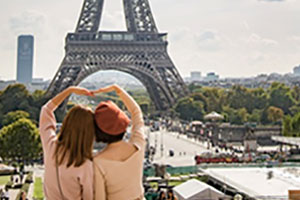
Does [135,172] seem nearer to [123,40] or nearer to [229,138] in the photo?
[229,138]

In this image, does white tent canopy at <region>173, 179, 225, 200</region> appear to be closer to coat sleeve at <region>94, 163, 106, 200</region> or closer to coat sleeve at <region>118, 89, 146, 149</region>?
coat sleeve at <region>118, 89, 146, 149</region>

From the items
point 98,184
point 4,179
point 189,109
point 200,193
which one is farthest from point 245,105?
point 98,184

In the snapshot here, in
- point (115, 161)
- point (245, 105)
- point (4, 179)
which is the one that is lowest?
point (4, 179)

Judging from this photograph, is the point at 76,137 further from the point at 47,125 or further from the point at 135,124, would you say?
the point at 135,124

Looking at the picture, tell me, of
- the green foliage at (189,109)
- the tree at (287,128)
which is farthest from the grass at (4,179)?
the green foliage at (189,109)

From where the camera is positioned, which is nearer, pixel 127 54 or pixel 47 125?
pixel 47 125

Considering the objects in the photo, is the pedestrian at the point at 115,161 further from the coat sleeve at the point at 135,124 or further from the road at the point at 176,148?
the road at the point at 176,148
